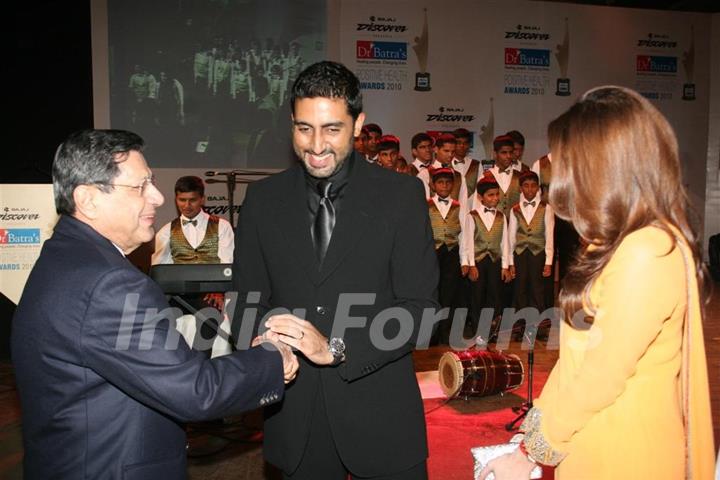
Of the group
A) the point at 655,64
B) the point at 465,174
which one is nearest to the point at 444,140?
the point at 465,174

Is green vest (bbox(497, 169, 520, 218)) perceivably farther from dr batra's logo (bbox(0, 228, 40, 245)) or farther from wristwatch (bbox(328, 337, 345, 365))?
wristwatch (bbox(328, 337, 345, 365))

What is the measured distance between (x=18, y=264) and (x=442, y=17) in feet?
24.8

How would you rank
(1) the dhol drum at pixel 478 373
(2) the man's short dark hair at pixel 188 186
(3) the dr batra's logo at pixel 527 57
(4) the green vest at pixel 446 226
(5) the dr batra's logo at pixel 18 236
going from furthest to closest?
1. (3) the dr batra's logo at pixel 527 57
2. (4) the green vest at pixel 446 226
3. (2) the man's short dark hair at pixel 188 186
4. (1) the dhol drum at pixel 478 373
5. (5) the dr batra's logo at pixel 18 236

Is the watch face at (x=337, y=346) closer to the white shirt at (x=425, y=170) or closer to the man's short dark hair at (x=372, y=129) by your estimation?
the white shirt at (x=425, y=170)

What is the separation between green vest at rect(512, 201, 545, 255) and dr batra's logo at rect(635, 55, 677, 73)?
15.3 feet

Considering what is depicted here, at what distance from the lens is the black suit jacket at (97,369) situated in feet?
5.11

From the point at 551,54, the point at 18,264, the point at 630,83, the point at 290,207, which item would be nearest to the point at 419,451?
the point at 290,207

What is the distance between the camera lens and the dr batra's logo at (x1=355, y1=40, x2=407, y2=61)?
927cm

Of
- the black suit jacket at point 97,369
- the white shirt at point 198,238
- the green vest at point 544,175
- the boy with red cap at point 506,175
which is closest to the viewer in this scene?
the black suit jacket at point 97,369

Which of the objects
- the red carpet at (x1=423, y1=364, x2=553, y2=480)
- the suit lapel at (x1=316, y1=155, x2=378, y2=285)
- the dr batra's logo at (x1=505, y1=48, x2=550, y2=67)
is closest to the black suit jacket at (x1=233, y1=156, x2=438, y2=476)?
the suit lapel at (x1=316, y1=155, x2=378, y2=285)

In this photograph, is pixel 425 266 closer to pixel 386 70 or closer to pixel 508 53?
pixel 386 70

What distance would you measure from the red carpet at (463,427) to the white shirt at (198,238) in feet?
7.74

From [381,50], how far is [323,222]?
25.5ft

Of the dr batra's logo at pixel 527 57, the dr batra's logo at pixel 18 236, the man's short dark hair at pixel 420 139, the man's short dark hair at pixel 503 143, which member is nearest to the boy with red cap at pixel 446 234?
the man's short dark hair at pixel 503 143
